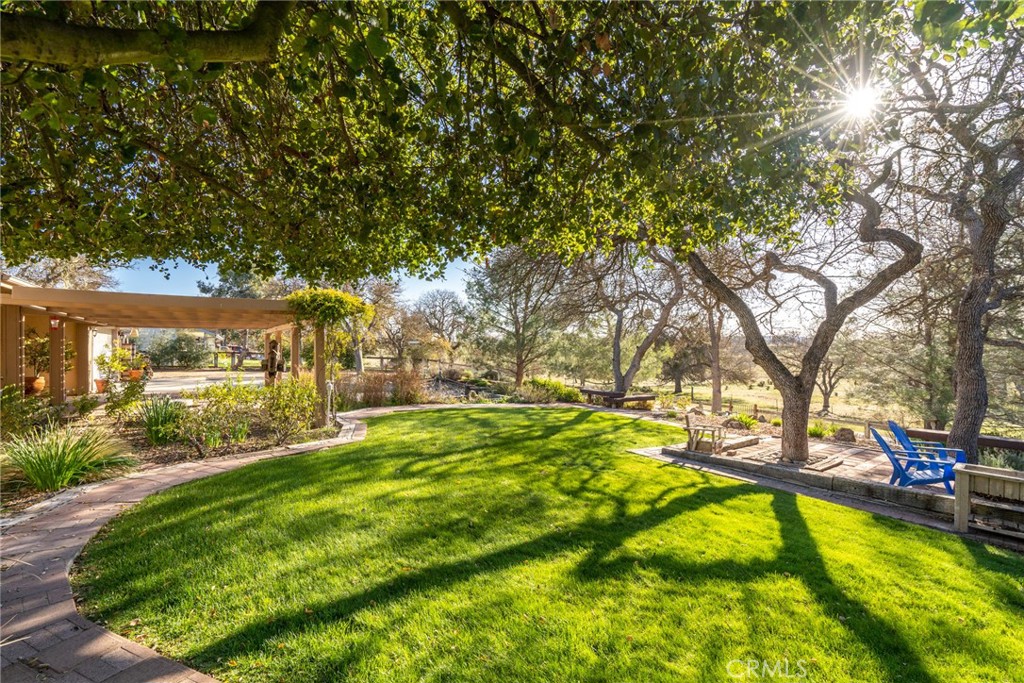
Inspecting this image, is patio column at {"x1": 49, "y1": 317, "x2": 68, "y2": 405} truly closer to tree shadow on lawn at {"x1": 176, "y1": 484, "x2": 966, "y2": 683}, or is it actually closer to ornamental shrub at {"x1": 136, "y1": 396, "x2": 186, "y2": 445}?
ornamental shrub at {"x1": 136, "y1": 396, "x2": 186, "y2": 445}

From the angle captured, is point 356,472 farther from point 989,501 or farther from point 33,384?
point 33,384

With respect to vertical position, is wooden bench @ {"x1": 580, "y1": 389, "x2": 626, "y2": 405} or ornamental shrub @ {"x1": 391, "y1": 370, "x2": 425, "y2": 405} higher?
ornamental shrub @ {"x1": 391, "y1": 370, "x2": 425, "y2": 405}

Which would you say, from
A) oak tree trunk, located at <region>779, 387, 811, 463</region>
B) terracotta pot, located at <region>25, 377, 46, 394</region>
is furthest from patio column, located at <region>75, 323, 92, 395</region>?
oak tree trunk, located at <region>779, 387, 811, 463</region>

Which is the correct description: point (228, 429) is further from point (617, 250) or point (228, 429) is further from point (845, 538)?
point (845, 538)

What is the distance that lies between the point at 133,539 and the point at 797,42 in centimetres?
672

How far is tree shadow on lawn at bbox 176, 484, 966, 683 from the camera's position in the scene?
2.70 meters

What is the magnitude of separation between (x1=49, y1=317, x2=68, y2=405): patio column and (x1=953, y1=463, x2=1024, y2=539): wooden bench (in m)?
16.9

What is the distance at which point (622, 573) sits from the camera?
12.0 ft

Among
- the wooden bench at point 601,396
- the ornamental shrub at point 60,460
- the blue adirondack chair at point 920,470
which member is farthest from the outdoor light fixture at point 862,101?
the wooden bench at point 601,396

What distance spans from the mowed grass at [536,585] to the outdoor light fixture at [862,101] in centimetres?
421

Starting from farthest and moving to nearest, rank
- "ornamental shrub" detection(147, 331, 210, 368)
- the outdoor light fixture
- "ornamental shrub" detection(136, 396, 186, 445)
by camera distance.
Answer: "ornamental shrub" detection(147, 331, 210, 368), "ornamental shrub" detection(136, 396, 186, 445), the outdoor light fixture

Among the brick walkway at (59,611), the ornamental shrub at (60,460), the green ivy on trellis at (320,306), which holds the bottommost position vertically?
the brick walkway at (59,611)

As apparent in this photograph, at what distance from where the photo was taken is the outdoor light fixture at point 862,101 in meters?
4.08

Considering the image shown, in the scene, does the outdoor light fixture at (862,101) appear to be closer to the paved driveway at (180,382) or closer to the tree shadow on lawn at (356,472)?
the tree shadow on lawn at (356,472)
